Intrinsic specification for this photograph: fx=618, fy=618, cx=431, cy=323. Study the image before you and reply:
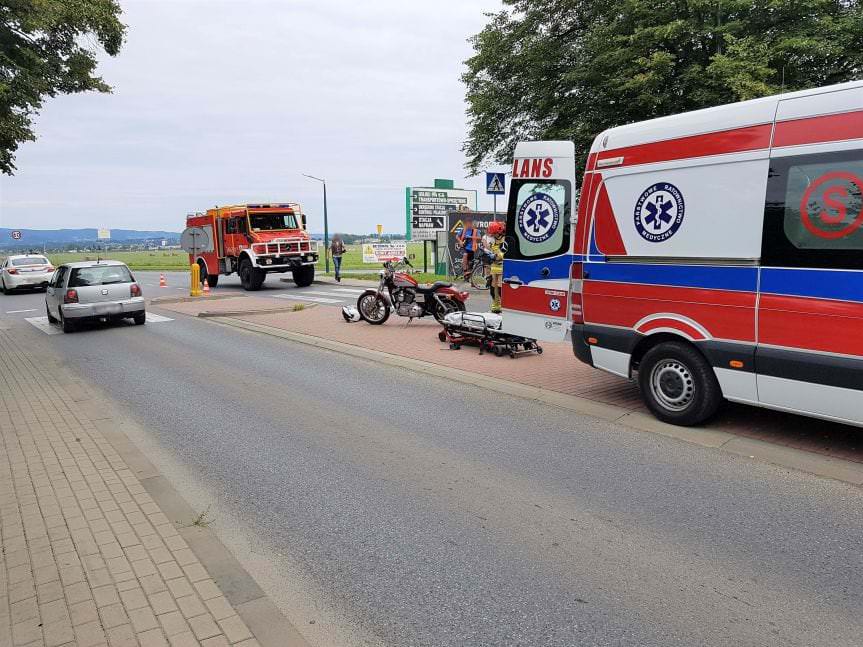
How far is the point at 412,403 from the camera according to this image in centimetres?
723

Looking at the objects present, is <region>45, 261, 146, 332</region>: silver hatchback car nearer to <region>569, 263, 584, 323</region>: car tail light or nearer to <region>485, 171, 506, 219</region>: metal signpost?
<region>485, 171, 506, 219</region>: metal signpost

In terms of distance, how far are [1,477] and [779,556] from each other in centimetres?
574

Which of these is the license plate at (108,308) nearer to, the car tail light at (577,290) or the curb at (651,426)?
the curb at (651,426)

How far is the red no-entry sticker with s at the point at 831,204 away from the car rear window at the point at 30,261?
30.1 meters

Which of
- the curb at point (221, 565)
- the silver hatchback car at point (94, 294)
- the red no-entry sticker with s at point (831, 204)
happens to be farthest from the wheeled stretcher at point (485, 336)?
the silver hatchback car at point (94, 294)

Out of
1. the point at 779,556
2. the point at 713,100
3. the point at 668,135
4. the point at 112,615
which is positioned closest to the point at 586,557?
the point at 779,556

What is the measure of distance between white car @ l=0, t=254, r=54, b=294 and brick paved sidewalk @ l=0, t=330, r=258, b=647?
24.6 m

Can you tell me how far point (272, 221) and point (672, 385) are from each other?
20.3 meters

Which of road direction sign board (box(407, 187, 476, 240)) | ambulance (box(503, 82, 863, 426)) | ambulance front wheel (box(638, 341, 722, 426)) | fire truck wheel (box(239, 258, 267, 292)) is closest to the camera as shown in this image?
ambulance (box(503, 82, 863, 426))

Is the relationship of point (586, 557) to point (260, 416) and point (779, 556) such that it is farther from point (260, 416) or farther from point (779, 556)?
point (260, 416)

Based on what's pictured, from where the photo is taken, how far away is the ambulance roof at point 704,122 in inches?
206

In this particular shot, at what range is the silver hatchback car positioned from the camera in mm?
13730

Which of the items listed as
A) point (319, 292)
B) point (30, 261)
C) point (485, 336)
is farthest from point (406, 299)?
point (30, 261)

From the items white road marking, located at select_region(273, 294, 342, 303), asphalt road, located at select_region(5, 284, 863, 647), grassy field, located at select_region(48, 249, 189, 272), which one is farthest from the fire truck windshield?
grassy field, located at select_region(48, 249, 189, 272)
